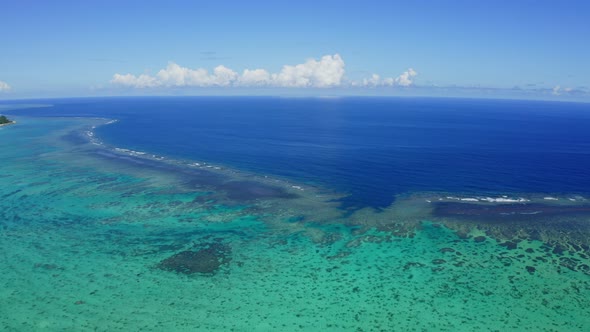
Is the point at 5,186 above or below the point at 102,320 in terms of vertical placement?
above

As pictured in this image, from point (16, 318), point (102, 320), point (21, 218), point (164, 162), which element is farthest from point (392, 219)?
point (164, 162)

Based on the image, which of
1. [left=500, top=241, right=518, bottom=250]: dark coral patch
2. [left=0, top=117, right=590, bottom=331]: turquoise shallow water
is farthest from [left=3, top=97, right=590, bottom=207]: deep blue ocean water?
[left=500, top=241, right=518, bottom=250]: dark coral patch

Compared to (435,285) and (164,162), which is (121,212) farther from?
(435,285)

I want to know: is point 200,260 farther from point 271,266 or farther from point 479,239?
point 479,239

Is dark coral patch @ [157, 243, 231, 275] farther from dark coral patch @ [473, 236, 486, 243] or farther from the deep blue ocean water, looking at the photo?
dark coral patch @ [473, 236, 486, 243]

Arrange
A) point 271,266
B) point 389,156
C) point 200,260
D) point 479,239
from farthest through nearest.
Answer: point 389,156
point 479,239
point 200,260
point 271,266

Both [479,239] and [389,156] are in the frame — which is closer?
[479,239]

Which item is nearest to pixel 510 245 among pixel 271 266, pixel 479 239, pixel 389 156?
pixel 479 239
